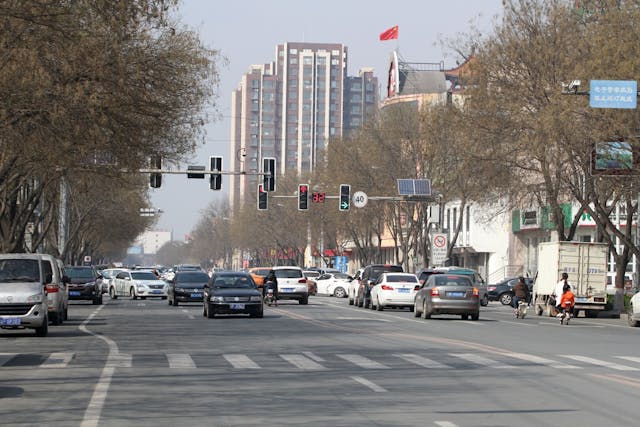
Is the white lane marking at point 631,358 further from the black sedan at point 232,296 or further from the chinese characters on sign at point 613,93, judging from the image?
the black sedan at point 232,296

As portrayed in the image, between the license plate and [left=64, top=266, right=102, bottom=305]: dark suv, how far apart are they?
92.2ft

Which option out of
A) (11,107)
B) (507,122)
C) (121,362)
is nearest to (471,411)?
(121,362)

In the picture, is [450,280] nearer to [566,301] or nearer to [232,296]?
[566,301]

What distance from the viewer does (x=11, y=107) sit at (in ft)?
99.8

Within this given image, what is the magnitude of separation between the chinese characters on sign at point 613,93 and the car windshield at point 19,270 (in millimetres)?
17559

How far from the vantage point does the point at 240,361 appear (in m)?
22.6

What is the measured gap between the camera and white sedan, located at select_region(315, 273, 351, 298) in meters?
84.4

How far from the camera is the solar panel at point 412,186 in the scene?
76562mm

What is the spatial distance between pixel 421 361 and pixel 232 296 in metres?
19.7

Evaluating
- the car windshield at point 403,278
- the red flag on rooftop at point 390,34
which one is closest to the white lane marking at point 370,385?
the car windshield at point 403,278

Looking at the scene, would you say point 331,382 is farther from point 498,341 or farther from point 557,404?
point 498,341

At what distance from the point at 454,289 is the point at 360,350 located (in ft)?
56.9

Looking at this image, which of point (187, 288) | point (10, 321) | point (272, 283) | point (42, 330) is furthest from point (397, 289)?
point (10, 321)

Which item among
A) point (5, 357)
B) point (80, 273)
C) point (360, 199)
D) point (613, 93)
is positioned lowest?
point (5, 357)
